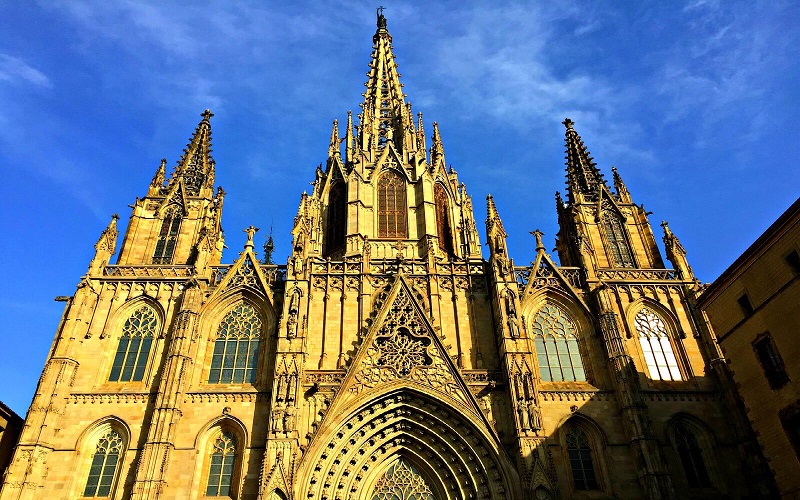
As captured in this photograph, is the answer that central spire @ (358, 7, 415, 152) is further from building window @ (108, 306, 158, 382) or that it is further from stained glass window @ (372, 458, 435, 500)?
stained glass window @ (372, 458, 435, 500)

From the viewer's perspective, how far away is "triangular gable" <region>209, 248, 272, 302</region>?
90.2 ft

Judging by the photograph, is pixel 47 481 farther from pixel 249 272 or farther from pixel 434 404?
pixel 434 404

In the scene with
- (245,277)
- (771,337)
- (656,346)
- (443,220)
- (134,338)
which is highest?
(443,220)

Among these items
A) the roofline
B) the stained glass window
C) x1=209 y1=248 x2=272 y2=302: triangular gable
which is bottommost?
the stained glass window

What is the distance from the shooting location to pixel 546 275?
28.8 meters

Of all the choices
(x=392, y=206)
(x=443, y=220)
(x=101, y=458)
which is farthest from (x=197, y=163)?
(x=101, y=458)

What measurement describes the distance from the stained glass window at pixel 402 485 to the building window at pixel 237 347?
23.1ft

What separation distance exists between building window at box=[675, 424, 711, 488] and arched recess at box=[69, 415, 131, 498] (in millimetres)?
22398

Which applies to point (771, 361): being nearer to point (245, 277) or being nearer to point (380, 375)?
point (380, 375)

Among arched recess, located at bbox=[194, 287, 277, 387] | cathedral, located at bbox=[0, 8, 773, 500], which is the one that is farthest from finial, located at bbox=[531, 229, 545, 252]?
arched recess, located at bbox=[194, 287, 277, 387]

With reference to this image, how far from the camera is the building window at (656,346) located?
86.2 feet

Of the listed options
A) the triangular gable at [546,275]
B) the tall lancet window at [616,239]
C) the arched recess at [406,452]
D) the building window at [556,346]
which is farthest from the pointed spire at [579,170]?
the arched recess at [406,452]

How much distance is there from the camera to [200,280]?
2725cm

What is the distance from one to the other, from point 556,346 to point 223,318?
1558 cm
